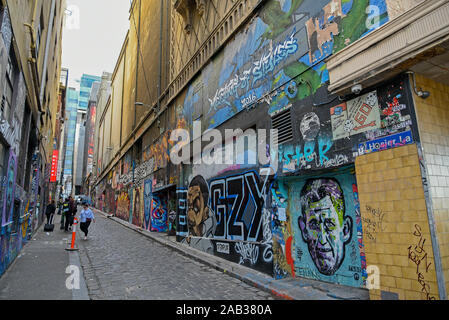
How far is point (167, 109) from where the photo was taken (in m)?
16.1

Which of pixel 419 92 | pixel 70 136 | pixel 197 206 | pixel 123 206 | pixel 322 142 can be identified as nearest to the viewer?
pixel 419 92

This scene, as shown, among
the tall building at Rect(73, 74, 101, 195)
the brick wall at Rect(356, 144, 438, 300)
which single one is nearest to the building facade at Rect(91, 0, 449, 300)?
Answer: the brick wall at Rect(356, 144, 438, 300)

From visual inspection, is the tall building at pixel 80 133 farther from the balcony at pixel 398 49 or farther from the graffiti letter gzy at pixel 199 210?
the balcony at pixel 398 49

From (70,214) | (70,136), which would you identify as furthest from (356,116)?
(70,136)

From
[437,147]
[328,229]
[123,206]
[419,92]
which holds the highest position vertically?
[419,92]

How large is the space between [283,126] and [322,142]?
1.43m

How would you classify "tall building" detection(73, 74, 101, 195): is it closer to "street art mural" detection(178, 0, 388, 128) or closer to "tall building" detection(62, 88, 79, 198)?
"tall building" detection(62, 88, 79, 198)

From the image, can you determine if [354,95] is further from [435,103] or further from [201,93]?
[201,93]

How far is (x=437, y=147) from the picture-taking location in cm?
427

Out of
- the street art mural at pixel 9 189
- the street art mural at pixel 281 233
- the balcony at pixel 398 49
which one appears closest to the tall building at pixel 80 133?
the street art mural at pixel 9 189

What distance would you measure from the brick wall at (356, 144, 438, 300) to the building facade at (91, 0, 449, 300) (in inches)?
0.6

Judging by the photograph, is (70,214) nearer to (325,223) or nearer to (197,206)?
(197,206)

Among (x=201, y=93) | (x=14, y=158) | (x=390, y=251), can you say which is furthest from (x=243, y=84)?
(x=14, y=158)

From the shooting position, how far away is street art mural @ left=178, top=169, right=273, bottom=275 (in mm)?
7316
